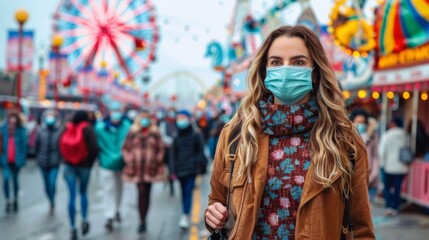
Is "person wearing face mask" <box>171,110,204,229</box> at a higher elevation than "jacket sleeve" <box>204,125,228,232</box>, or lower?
lower

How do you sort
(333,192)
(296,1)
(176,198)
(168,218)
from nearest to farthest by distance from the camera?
(333,192) < (168,218) < (176,198) < (296,1)

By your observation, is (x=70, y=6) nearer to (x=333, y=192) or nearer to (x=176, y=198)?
(x=176, y=198)

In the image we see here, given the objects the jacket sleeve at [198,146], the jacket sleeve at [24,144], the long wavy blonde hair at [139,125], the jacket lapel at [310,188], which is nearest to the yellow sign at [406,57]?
the jacket sleeve at [198,146]

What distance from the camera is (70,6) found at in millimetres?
19500

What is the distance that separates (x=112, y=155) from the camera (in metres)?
8.86

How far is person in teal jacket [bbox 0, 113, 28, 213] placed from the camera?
10016 millimetres

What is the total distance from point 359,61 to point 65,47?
1021 cm

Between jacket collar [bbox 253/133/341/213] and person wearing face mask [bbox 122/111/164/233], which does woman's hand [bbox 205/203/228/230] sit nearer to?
jacket collar [bbox 253/133/341/213]

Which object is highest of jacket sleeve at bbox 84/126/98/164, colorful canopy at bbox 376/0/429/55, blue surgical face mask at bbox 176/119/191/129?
colorful canopy at bbox 376/0/429/55

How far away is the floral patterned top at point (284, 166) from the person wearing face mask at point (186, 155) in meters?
6.39

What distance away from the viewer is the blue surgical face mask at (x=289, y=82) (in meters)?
2.30

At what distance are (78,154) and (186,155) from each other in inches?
69.3

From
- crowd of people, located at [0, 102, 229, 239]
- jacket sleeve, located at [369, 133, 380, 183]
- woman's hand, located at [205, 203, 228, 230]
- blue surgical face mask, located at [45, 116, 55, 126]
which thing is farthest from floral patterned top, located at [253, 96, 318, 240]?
blue surgical face mask, located at [45, 116, 55, 126]

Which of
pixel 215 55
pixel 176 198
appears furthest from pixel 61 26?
pixel 176 198
